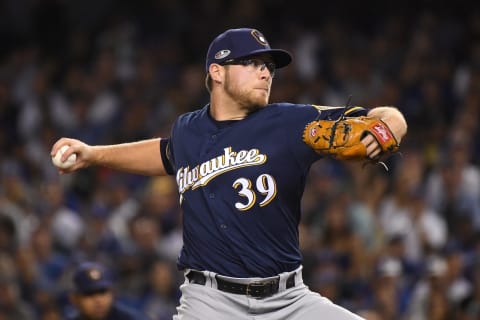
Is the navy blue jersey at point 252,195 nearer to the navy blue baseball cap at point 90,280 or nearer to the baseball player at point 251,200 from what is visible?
the baseball player at point 251,200

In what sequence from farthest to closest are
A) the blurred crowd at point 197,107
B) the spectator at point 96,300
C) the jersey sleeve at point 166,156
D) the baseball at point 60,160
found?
the blurred crowd at point 197,107
the spectator at point 96,300
the jersey sleeve at point 166,156
the baseball at point 60,160

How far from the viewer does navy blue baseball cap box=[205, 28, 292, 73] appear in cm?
432

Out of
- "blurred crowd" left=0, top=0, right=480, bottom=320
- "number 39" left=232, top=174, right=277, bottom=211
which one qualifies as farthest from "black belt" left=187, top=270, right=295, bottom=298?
"blurred crowd" left=0, top=0, right=480, bottom=320

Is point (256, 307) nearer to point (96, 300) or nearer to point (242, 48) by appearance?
point (242, 48)

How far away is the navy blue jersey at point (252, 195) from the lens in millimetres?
4148

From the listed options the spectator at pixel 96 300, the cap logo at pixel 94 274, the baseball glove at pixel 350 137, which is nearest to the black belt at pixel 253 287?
the baseball glove at pixel 350 137

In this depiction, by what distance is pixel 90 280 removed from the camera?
5949mm

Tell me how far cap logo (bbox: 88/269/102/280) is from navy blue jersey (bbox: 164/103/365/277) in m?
1.76

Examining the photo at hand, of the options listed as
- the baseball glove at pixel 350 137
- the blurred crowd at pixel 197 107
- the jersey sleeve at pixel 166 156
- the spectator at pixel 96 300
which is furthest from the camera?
the blurred crowd at pixel 197 107

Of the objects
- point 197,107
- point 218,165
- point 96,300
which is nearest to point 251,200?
point 218,165

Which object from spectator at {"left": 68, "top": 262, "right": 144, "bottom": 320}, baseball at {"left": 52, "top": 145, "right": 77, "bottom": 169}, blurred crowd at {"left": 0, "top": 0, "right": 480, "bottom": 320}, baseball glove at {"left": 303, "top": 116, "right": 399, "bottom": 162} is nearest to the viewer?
baseball glove at {"left": 303, "top": 116, "right": 399, "bottom": 162}

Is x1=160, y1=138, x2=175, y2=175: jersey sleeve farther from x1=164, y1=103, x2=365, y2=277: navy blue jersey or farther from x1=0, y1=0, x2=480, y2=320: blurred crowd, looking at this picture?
x1=0, y1=0, x2=480, y2=320: blurred crowd

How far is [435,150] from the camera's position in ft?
32.2

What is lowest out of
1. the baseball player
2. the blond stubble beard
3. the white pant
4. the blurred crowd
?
the blurred crowd
